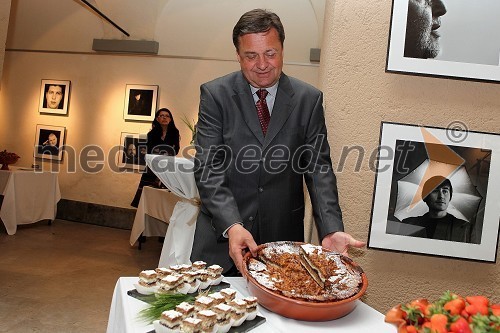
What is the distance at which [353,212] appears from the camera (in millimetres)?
2355

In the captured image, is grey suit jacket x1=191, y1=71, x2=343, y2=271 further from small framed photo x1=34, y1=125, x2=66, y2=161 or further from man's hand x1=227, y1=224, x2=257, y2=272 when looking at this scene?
small framed photo x1=34, y1=125, x2=66, y2=161

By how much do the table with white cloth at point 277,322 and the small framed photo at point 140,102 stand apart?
807 cm

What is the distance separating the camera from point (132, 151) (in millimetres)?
9242

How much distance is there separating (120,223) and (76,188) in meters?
1.40

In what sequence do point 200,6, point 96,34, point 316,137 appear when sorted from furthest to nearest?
point 96,34, point 200,6, point 316,137

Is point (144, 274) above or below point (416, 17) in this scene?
below

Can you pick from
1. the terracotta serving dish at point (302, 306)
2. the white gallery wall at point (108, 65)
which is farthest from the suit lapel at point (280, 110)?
the white gallery wall at point (108, 65)

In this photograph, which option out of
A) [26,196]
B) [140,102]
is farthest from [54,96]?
[26,196]

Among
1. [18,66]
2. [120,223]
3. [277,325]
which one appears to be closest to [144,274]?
[277,325]

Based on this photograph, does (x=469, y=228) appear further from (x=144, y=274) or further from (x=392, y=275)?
(x=144, y=274)

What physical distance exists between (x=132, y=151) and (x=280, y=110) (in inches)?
305

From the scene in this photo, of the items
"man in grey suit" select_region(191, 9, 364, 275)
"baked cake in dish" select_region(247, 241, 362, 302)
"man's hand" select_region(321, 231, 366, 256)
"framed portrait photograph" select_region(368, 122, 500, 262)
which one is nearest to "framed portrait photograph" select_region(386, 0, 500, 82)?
"framed portrait photograph" select_region(368, 122, 500, 262)

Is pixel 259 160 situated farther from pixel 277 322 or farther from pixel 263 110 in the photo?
pixel 277 322

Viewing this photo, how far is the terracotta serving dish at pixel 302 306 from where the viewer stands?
3.96 feet
